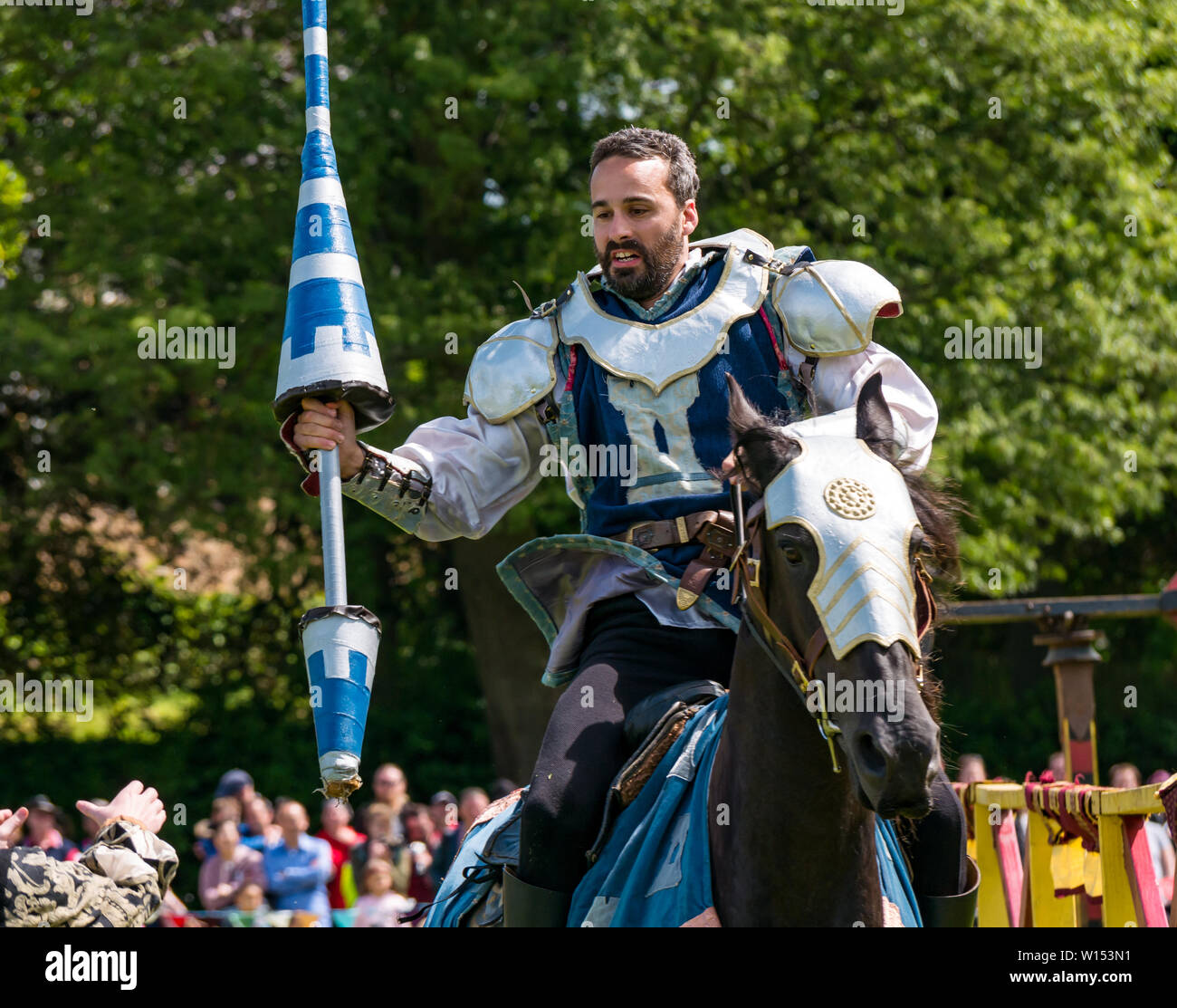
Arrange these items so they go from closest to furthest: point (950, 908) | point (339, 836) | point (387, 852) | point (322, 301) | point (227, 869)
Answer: point (950, 908) → point (322, 301) → point (387, 852) → point (227, 869) → point (339, 836)

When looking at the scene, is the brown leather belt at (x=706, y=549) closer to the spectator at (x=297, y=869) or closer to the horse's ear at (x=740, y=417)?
the horse's ear at (x=740, y=417)

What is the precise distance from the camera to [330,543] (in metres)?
3.92

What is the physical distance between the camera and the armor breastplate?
161 inches

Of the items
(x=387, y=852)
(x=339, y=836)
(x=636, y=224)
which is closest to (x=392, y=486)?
(x=636, y=224)

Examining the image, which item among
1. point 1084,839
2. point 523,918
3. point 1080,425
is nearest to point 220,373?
point 1080,425

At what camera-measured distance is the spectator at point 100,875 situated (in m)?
3.59

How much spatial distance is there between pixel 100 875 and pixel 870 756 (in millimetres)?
1891

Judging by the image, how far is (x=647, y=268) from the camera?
4.25m

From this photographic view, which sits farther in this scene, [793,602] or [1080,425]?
[1080,425]

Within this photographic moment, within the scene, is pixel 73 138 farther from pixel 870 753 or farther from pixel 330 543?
pixel 870 753

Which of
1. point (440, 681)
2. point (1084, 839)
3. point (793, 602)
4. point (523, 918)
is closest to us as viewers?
point (793, 602)

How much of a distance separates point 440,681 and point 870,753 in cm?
1404

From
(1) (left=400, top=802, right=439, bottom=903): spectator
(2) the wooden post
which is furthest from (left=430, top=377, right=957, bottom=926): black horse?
(1) (left=400, top=802, right=439, bottom=903): spectator
